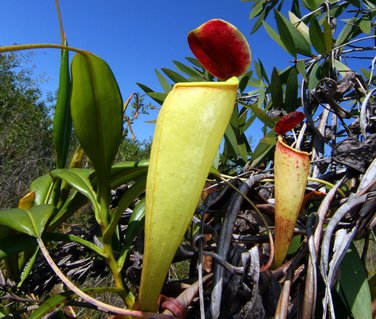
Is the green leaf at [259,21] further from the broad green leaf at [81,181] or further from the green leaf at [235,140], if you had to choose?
the broad green leaf at [81,181]

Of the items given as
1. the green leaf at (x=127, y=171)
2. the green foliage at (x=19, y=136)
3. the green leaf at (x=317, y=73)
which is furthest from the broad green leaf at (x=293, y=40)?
the green foliage at (x=19, y=136)

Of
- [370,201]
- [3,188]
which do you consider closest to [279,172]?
[370,201]

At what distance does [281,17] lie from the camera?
0.83 meters

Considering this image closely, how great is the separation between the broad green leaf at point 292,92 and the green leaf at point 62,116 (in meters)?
0.49

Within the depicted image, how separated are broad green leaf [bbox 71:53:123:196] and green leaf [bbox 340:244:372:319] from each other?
339 mm

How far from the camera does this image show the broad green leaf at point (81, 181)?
0.51 meters

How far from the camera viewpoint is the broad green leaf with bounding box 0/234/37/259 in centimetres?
45

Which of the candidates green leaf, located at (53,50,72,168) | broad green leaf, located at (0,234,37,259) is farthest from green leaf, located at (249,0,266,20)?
broad green leaf, located at (0,234,37,259)

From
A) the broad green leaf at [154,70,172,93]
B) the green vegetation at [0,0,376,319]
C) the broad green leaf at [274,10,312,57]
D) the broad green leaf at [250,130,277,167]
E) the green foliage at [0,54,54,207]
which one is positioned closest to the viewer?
the green vegetation at [0,0,376,319]

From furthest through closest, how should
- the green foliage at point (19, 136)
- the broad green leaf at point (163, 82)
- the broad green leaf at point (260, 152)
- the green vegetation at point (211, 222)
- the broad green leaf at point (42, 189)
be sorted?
the green foliage at point (19, 136) < the broad green leaf at point (163, 82) < the broad green leaf at point (260, 152) < the broad green leaf at point (42, 189) < the green vegetation at point (211, 222)

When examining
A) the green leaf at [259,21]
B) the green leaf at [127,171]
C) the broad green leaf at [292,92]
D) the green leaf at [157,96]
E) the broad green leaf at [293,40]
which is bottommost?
the green leaf at [127,171]

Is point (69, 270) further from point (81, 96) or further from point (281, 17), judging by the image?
point (281, 17)

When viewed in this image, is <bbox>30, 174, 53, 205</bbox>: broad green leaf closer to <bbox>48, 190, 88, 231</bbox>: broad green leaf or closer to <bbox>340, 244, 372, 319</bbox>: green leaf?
<bbox>48, 190, 88, 231</bbox>: broad green leaf

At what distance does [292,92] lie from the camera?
815mm
